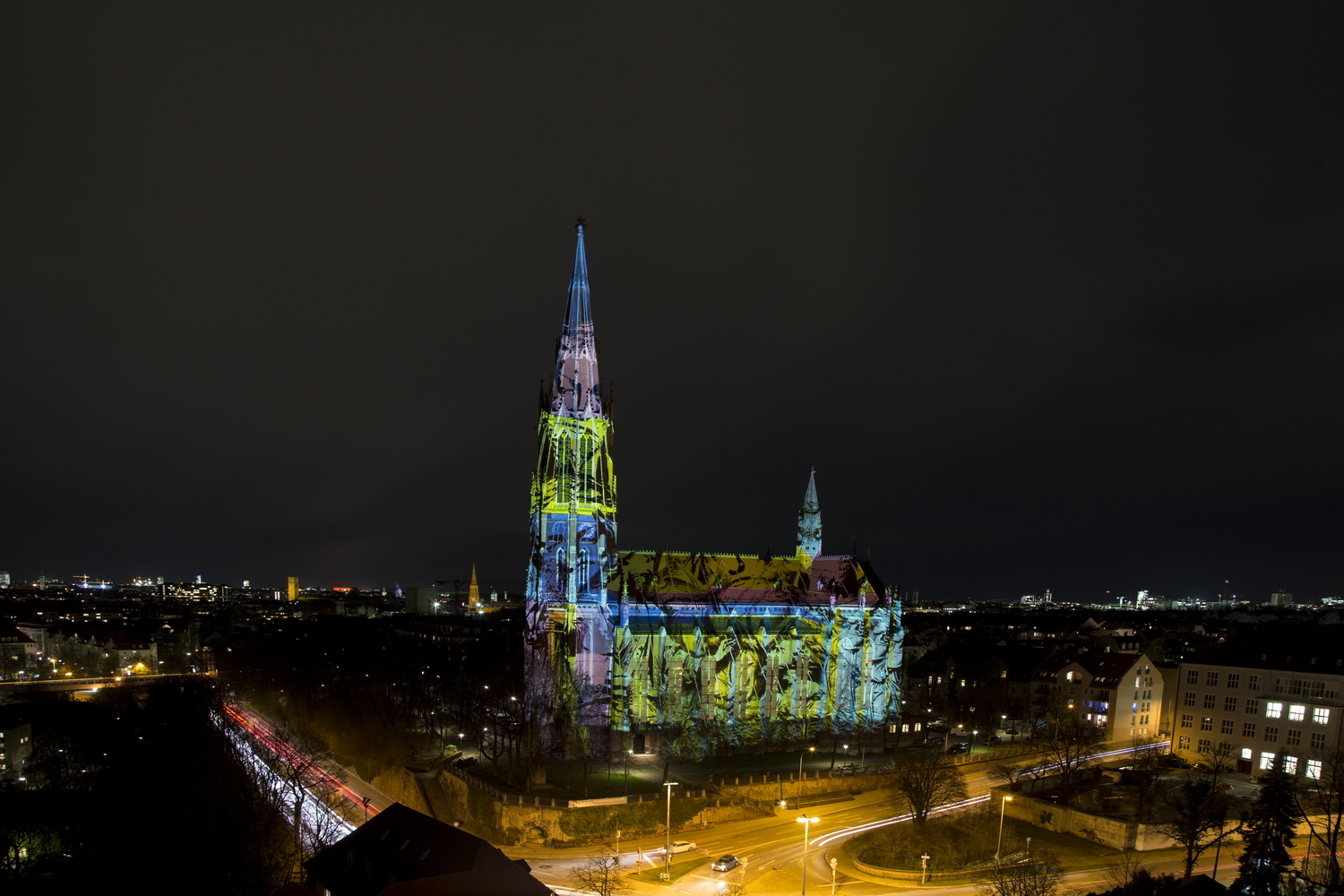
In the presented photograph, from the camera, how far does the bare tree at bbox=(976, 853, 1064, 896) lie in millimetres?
31438

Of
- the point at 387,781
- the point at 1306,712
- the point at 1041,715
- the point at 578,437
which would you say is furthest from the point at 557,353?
the point at 1306,712

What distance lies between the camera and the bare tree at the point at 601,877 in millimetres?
34562

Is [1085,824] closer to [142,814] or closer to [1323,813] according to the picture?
[1323,813]

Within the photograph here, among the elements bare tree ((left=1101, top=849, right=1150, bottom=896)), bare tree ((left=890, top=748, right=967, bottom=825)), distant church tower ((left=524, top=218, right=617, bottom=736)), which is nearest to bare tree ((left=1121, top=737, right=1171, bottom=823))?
bare tree ((left=1101, top=849, right=1150, bottom=896))

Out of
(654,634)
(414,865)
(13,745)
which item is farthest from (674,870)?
(13,745)

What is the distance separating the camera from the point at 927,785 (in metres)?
42.6

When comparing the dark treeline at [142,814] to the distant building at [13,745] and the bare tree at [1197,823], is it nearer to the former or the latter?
the distant building at [13,745]

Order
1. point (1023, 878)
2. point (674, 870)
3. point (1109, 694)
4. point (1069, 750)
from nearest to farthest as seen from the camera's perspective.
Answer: point (1023, 878) < point (674, 870) < point (1069, 750) < point (1109, 694)

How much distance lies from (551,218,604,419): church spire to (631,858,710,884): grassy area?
36.7 meters

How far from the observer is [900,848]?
39.9 m

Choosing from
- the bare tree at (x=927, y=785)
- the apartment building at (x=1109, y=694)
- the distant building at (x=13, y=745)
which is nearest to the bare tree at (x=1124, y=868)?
the bare tree at (x=927, y=785)

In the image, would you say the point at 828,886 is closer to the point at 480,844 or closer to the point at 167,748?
the point at 480,844

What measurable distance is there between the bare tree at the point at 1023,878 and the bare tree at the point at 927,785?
483 cm

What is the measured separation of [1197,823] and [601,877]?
27843 mm
